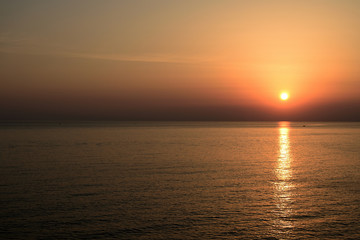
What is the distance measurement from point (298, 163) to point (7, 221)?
99.2 feet

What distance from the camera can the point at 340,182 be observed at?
25.3 m

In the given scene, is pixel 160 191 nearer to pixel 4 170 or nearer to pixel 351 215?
pixel 351 215

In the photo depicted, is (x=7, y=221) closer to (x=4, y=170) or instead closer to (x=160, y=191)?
(x=160, y=191)

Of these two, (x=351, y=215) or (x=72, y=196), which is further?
(x=72, y=196)

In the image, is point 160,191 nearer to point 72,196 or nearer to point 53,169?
point 72,196

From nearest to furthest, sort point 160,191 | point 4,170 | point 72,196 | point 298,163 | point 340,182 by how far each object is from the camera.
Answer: point 72,196, point 160,191, point 340,182, point 4,170, point 298,163

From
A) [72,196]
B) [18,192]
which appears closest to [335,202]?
[72,196]

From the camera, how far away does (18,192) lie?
21.1 metres

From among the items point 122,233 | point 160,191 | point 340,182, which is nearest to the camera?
point 122,233

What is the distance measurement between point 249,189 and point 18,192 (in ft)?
48.3

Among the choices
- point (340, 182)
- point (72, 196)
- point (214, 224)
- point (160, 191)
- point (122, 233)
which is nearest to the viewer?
point (122, 233)

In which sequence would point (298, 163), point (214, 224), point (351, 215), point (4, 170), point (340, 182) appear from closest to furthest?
point (214, 224), point (351, 215), point (340, 182), point (4, 170), point (298, 163)

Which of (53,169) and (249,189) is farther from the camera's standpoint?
(53,169)

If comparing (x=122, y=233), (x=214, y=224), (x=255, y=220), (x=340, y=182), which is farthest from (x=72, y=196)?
(x=340, y=182)
